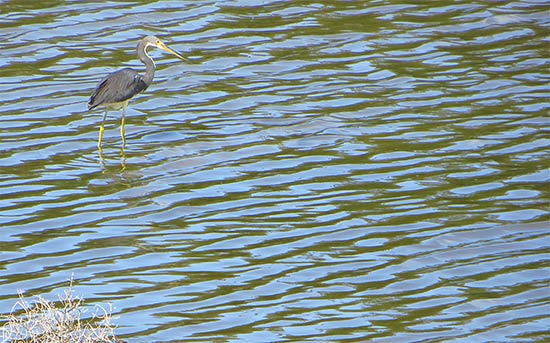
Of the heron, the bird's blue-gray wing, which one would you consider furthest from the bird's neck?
the bird's blue-gray wing

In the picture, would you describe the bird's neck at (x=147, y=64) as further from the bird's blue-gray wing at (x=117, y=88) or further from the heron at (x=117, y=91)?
the bird's blue-gray wing at (x=117, y=88)

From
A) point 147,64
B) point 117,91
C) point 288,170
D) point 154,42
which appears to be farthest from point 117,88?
point 288,170

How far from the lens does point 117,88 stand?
40.0ft

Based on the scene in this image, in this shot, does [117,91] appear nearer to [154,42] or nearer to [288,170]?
[154,42]

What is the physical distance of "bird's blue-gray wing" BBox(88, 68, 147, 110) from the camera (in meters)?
12.1

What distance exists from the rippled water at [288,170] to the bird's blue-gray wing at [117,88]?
1.17ft

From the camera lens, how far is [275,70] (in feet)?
44.8

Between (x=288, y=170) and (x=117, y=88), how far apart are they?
215cm

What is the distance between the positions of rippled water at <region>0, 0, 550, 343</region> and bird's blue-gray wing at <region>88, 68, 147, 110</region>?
0.36m

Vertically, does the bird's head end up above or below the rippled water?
above

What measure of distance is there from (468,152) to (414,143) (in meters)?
0.52

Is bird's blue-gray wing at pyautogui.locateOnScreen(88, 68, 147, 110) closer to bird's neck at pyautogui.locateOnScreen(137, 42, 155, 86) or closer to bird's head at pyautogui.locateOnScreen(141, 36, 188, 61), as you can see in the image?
bird's neck at pyautogui.locateOnScreen(137, 42, 155, 86)

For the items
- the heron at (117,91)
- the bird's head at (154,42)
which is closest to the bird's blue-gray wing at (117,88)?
the heron at (117,91)

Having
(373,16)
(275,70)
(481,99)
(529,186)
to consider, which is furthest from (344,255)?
(373,16)
